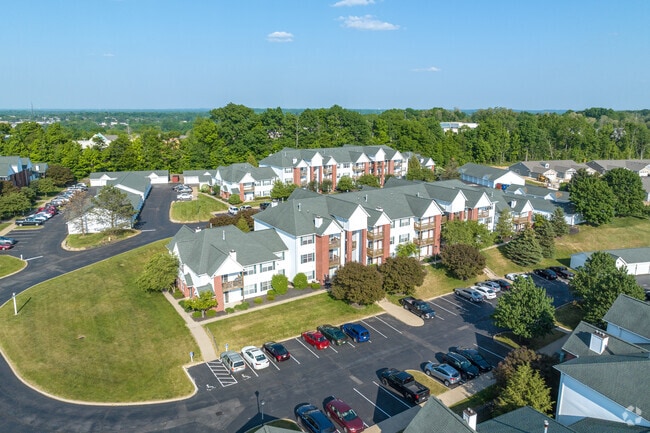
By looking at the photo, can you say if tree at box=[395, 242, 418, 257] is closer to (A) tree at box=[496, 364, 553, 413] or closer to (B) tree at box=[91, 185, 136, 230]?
(A) tree at box=[496, 364, 553, 413]

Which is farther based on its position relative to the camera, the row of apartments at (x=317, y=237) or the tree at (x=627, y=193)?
the tree at (x=627, y=193)

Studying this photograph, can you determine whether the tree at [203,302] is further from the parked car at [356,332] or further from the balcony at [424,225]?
the balcony at [424,225]

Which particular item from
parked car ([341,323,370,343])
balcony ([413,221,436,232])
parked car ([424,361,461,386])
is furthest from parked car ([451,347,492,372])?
balcony ([413,221,436,232])

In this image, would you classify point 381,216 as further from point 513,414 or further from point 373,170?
point 373,170

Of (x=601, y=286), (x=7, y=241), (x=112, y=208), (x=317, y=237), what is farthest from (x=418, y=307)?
(x=7, y=241)

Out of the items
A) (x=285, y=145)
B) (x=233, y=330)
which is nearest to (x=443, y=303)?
(x=233, y=330)

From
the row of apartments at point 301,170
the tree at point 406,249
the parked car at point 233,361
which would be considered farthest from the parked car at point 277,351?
the row of apartments at point 301,170
